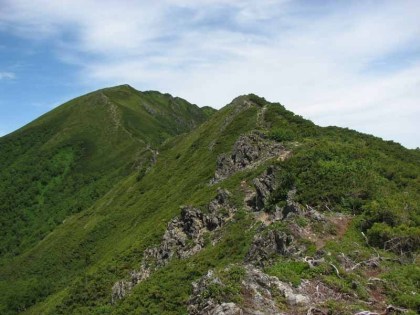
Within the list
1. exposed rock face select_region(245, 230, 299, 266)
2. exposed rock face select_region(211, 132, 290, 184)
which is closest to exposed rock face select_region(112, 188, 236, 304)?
exposed rock face select_region(211, 132, 290, 184)

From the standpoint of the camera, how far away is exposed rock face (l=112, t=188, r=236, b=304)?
5106cm

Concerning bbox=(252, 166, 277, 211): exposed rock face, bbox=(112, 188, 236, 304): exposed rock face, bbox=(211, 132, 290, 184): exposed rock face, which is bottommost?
bbox=(112, 188, 236, 304): exposed rock face

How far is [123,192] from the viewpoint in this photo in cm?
11906

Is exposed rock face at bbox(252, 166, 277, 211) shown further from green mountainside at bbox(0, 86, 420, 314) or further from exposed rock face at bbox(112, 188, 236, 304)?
exposed rock face at bbox(112, 188, 236, 304)

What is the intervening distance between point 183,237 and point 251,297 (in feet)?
117

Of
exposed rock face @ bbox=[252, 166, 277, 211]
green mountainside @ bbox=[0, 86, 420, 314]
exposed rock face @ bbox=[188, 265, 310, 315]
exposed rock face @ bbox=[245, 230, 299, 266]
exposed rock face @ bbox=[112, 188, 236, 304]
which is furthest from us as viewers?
exposed rock face @ bbox=[112, 188, 236, 304]

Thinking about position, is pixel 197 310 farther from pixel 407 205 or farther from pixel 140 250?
pixel 140 250

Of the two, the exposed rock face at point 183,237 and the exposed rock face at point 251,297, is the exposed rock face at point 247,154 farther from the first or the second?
the exposed rock face at point 251,297

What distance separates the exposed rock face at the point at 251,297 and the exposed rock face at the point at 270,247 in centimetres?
844

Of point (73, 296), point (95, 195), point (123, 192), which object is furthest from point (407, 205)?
point (95, 195)

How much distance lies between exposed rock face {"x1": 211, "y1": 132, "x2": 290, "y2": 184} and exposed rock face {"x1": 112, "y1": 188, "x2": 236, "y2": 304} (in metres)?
8.57

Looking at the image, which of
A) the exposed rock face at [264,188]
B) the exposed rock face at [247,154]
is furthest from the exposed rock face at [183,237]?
the exposed rock face at [247,154]

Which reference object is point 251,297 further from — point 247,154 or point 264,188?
point 247,154

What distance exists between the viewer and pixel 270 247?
105ft
